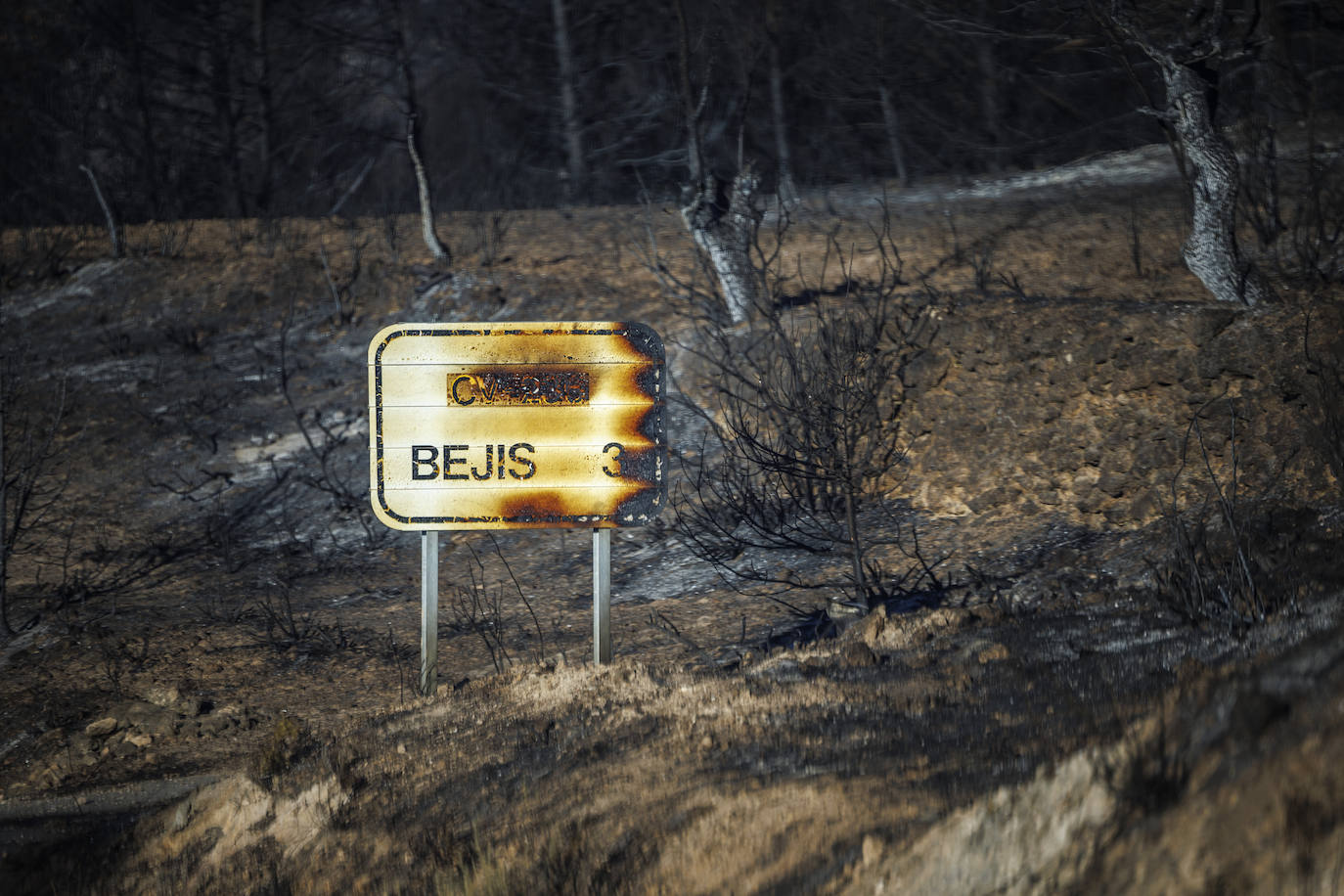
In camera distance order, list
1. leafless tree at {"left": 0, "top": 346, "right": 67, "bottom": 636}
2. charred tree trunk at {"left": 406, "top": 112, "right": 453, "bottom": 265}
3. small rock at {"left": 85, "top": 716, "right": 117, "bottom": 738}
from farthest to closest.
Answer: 1. charred tree trunk at {"left": 406, "top": 112, "right": 453, "bottom": 265}
2. leafless tree at {"left": 0, "top": 346, "right": 67, "bottom": 636}
3. small rock at {"left": 85, "top": 716, "right": 117, "bottom": 738}

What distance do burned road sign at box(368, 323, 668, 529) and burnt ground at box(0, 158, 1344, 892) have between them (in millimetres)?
919

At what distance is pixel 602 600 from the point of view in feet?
19.1

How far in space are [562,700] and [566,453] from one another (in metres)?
1.28

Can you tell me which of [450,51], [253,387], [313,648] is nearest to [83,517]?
[253,387]

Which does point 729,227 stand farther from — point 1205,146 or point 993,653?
A: point 993,653

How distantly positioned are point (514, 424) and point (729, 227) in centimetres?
735

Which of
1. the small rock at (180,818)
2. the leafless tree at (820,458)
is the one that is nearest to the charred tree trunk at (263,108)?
the leafless tree at (820,458)

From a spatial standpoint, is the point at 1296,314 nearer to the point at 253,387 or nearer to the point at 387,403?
the point at 387,403

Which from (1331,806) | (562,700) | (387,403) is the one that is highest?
(387,403)

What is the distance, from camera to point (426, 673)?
5871mm

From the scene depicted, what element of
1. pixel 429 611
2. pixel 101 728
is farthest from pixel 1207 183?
pixel 101 728

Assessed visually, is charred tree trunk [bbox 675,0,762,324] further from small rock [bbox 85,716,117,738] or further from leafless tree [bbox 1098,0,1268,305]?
small rock [bbox 85,716,117,738]

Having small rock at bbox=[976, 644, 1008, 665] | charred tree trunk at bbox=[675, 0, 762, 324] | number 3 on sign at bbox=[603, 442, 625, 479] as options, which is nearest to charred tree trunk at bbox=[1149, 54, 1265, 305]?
charred tree trunk at bbox=[675, 0, 762, 324]

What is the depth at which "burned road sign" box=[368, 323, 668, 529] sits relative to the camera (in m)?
5.60
